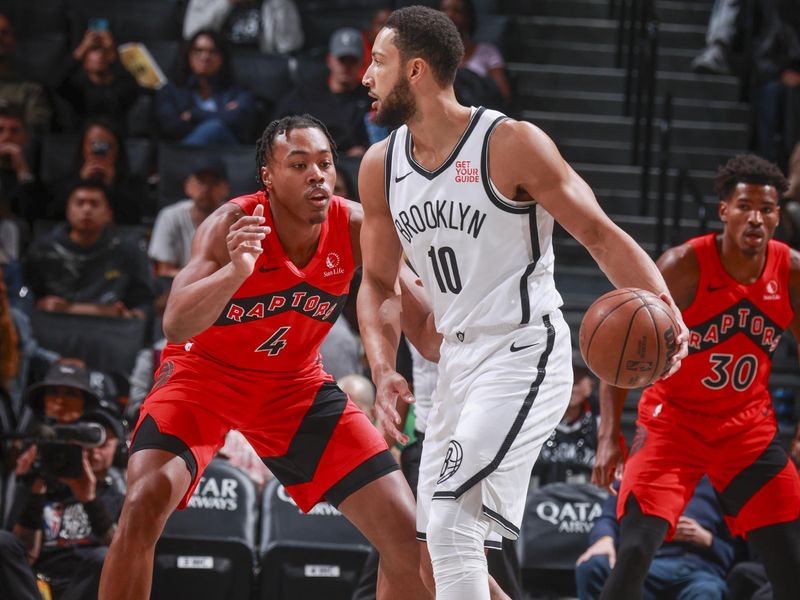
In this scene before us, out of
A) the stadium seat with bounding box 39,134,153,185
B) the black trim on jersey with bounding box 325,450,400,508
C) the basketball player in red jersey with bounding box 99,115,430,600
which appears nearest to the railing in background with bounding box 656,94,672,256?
the stadium seat with bounding box 39,134,153,185

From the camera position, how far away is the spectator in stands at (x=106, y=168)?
339 inches

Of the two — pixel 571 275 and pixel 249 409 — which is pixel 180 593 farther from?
pixel 571 275

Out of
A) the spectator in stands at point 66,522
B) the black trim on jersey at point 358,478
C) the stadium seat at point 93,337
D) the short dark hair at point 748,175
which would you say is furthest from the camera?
the stadium seat at point 93,337

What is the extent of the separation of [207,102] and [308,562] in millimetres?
4263

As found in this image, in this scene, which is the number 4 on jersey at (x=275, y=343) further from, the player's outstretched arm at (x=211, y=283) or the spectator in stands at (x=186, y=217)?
the spectator in stands at (x=186, y=217)

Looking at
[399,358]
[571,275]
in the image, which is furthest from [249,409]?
[571,275]

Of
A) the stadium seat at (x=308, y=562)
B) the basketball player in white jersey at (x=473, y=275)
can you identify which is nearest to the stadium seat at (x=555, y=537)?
the stadium seat at (x=308, y=562)

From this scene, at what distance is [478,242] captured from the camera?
153 inches

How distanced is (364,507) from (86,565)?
197 centimetres

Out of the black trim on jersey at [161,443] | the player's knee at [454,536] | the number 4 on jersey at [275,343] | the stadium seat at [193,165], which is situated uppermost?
the stadium seat at [193,165]

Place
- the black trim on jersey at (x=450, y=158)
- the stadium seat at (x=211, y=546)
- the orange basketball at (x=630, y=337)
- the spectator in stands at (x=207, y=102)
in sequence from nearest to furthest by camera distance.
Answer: the orange basketball at (x=630, y=337) → the black trim on jersey at (x=450, y=158) → the stadium seat at (x=211, y=546) → the spectator in stands at (x=207, y=102)

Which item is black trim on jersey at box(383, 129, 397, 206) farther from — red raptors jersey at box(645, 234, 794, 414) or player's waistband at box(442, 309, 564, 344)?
red raptors jersey at box(645, 234, 794, 414)

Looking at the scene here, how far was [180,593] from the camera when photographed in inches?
241

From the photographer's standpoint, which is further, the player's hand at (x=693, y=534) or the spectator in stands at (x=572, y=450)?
the spectator in stands at (x=572, y=450)
